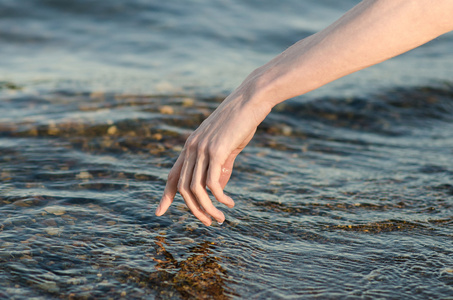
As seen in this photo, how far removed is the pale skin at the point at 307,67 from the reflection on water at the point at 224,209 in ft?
1.76

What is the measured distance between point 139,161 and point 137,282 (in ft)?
5.83

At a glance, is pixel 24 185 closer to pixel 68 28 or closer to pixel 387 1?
pixel 387 1

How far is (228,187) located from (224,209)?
1.48ft

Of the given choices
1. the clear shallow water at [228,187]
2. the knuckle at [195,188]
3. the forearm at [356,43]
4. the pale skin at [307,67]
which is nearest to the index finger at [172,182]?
the pale skin at [307,67]

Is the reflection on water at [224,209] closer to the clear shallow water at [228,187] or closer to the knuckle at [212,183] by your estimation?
the clear shallow water at [228,187]

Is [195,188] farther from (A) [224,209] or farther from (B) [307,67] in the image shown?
(A) [224,209]

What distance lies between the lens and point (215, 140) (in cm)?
192

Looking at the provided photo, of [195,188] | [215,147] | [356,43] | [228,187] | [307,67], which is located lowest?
[228,187]

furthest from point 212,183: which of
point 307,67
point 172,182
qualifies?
point 307,67

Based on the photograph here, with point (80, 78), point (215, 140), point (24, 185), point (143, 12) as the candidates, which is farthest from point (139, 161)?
point (143, 12)

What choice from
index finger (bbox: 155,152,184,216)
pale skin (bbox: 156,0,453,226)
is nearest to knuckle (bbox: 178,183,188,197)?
pale skin (bbox: 156,0,453,226)

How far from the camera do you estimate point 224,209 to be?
10.2 feet

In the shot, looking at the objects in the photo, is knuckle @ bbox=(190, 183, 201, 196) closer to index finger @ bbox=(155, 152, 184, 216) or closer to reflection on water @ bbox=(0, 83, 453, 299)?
index finger @ bbox=(155, 152, 184, 216)

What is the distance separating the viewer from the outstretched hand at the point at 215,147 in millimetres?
1913
